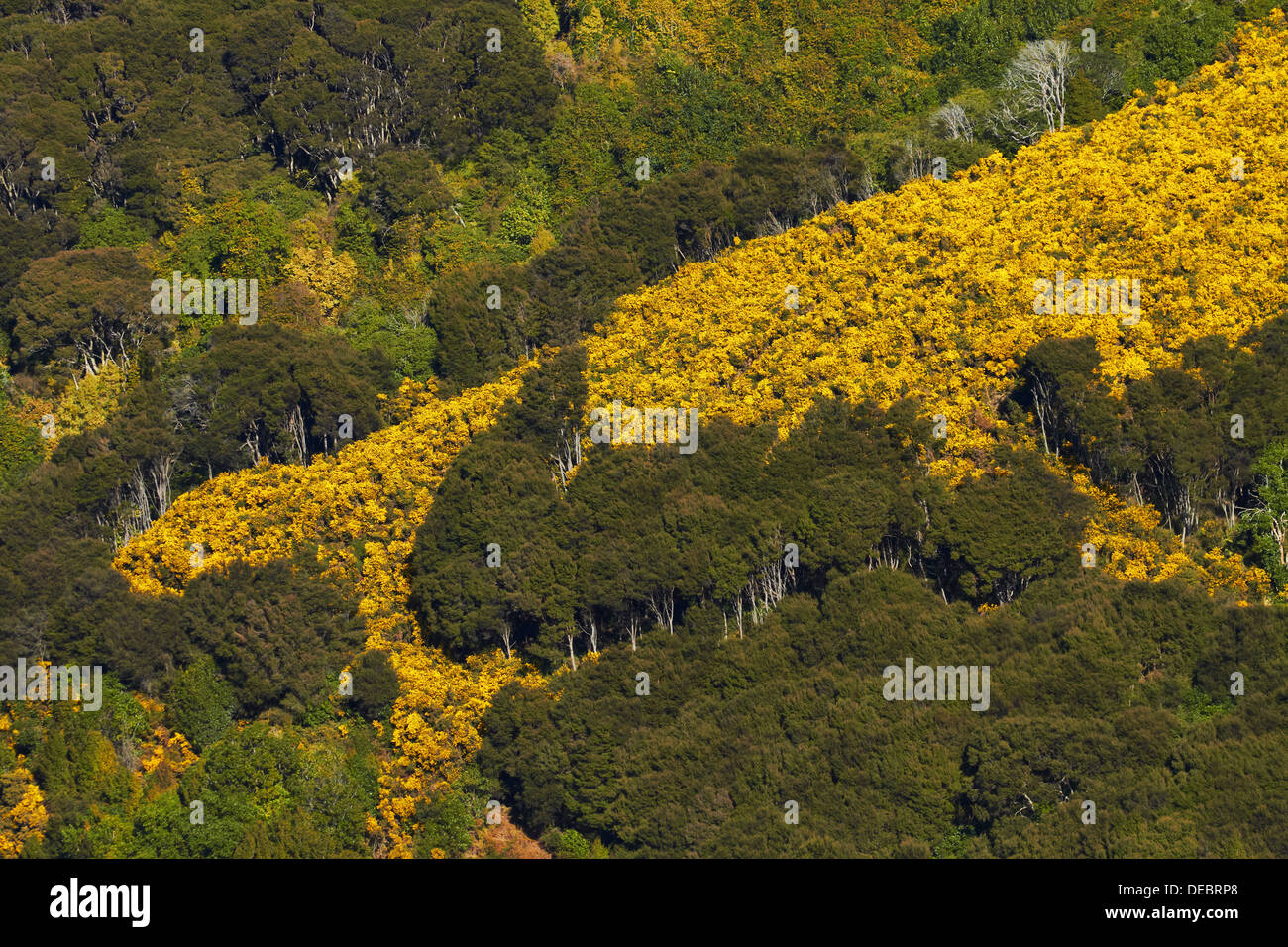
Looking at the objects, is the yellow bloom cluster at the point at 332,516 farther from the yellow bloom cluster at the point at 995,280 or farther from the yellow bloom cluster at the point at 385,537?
the yellow bloom cluster at the point at 995,280

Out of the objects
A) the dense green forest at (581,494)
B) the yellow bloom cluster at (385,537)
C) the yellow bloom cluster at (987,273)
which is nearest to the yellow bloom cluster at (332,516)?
the yellow bloom cluster at (385,537)

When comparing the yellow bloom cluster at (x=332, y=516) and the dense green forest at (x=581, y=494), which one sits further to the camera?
the yellow bloom cluster at (x=332, y=516)

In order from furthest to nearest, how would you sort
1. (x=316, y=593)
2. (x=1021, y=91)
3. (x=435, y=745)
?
(x=1021, y=91) < (x=316, y=593) < (x=435, y=745)

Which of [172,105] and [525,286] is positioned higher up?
[172,105]

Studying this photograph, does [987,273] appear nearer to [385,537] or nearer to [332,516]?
[385,537]

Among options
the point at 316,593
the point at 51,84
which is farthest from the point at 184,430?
the point at 51,84

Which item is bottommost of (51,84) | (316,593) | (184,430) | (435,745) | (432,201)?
(435,745)

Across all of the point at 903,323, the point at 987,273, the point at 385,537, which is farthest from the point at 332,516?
the point at 987,273

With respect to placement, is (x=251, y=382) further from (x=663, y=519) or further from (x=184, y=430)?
(x=663, y=519)
